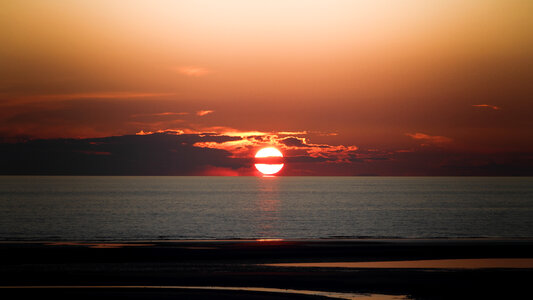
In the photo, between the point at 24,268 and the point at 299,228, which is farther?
the point at 299,228

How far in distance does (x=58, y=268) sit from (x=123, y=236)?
29.9m

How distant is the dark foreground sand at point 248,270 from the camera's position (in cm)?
2372

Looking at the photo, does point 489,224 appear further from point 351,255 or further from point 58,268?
point 58,268

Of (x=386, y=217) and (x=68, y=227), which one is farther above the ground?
(x=386, y=217)

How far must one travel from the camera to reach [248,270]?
95.5 feet

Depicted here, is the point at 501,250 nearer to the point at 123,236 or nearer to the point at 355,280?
the point at 355,280

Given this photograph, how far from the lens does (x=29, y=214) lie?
88938mm

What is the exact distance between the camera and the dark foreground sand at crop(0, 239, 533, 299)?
77.8ft

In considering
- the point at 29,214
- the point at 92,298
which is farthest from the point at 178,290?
the point at 29,214

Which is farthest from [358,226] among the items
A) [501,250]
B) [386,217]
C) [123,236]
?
[501,250]

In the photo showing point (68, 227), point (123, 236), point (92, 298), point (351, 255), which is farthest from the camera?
point (68, 227)

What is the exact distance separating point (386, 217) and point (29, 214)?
178 ft

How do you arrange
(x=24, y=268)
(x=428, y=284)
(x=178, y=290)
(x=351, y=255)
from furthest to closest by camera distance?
(x=351, y=255), (x=24, y=268), (x=428, y=284), (x=178, y=290)

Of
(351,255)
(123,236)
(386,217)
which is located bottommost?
(351,255)
